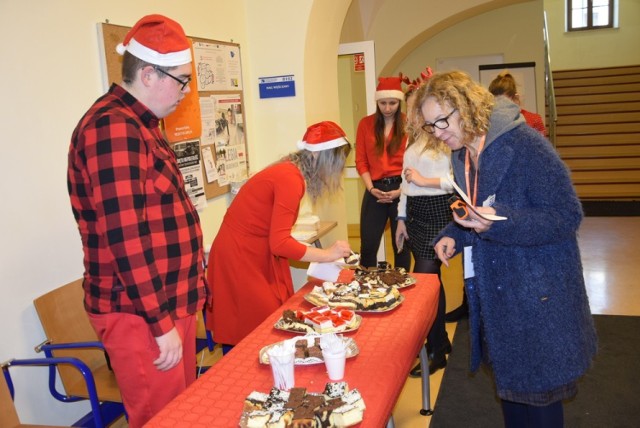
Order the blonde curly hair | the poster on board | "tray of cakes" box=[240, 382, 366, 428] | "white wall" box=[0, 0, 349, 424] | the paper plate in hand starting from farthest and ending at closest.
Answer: the poster on board
"white wall" box=[0, 0, 349, 424]
the paper plate in hand
the blonde curly hair
"tray of cakes" box=[240, 382, 366, 428]

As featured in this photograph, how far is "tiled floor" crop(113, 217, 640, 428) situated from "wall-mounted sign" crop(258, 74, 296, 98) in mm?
1737

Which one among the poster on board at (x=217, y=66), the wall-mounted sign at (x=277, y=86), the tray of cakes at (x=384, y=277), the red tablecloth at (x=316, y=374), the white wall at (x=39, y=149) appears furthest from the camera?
the wall-mounted sign at (x=277, y=86)

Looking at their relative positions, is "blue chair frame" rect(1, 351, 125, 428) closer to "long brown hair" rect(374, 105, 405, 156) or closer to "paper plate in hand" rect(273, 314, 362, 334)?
"paper plate in hand" rect(273, 314, 362, 334)

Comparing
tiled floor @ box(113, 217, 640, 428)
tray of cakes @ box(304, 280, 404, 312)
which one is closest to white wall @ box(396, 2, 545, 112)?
tiled floor @ box(113, 217, 640, 428)

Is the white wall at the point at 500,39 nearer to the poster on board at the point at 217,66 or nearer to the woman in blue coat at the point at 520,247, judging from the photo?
the poster on board at the point at 217,66

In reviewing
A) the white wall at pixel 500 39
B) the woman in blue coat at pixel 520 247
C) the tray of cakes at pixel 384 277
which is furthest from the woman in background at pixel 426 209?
the white wall at pixel 500 39

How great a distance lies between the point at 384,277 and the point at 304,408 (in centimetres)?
104

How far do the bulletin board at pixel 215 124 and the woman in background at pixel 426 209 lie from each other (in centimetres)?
113

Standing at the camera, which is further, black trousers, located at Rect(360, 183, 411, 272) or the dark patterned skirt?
black trousers, located at Rect(360, 183, 411, 272)

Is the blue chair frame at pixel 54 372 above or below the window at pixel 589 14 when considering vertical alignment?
below

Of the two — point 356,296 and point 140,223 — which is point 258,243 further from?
point 140,223

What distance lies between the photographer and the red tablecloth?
144 centimetres

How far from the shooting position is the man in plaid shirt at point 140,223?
150 cm

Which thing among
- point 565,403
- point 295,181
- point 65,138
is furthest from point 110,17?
point 565,403
